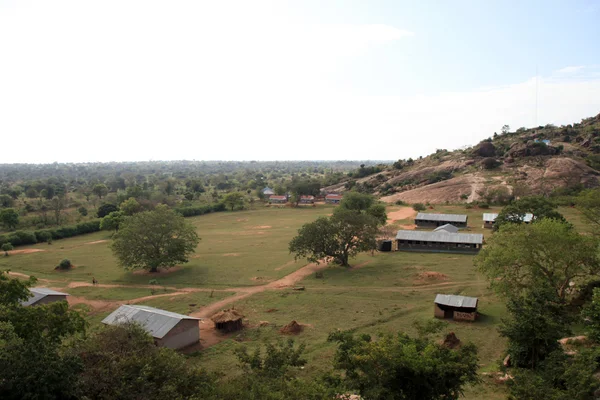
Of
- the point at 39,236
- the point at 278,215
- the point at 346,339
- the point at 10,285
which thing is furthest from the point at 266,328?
the point at 278,215

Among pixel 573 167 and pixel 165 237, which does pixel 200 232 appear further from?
pixel 573 167

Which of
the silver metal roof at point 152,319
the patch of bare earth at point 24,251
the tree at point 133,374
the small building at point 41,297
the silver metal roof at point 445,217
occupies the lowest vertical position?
the patch of bare earth at point 24,251

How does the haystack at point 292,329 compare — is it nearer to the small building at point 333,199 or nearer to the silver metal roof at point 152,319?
the silver metal roof at point 152,319

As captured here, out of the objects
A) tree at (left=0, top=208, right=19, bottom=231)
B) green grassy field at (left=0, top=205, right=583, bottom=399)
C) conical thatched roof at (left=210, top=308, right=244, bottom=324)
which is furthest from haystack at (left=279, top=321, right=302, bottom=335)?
tree at (left=0, top=208, right=19, bottom=231)

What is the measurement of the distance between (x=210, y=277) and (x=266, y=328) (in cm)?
1559

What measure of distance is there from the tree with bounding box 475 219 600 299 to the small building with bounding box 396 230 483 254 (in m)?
20.8

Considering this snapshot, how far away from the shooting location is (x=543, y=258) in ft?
94.5

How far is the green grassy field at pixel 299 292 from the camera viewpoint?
26.2 meters

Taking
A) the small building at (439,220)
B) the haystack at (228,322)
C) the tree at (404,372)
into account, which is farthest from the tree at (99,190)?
the tree at (404,372)

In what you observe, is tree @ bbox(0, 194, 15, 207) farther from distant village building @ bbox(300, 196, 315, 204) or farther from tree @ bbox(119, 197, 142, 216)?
Result: distant village building @ bbox(300, 196, 315, 204)

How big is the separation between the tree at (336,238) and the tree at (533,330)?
24.3m

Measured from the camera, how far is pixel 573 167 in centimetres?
9262

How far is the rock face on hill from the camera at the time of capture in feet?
297

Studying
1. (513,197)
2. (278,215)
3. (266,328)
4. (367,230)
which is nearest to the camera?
(266,328)
